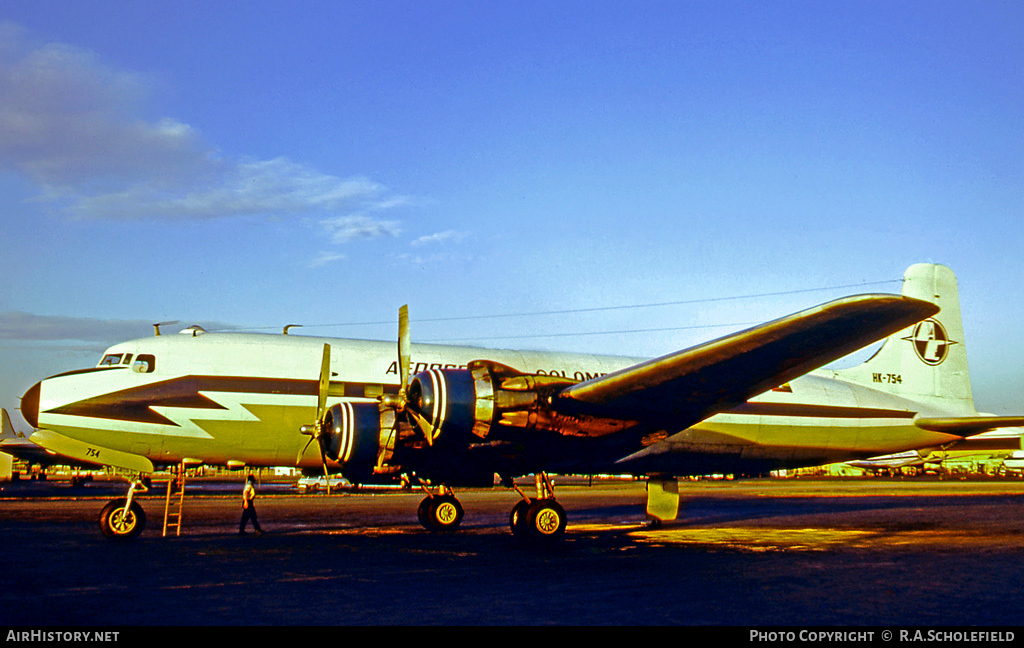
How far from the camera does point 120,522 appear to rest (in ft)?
54.3

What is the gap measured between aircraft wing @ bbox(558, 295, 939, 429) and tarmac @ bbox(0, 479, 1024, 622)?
269 cm

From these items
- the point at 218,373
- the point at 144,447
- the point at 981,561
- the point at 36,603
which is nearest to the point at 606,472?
the point at 981,561

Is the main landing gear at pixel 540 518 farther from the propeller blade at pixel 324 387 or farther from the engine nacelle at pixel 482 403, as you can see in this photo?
the propeller blade at pixel 324 387

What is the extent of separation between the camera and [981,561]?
42.9 ft

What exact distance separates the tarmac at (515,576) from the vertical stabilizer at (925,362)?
3.94 meters

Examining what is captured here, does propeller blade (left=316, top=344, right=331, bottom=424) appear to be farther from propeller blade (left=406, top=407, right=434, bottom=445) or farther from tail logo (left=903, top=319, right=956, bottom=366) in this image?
tail logo (left=903, top=319, right=956, bottom=366)

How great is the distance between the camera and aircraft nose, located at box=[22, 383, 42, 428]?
1617cm

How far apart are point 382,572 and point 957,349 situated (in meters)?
19.8

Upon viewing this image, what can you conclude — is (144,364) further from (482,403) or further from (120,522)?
(482,403)

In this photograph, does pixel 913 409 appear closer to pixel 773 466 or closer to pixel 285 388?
pixel 773 466

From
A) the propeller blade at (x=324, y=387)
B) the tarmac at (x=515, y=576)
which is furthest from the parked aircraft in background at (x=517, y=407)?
the tarmac at (x=515, y=576)

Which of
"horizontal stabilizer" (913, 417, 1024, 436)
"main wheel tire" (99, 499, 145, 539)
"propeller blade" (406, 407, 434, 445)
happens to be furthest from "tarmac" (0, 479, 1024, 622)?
"horizontal stabilizer" (913, 417, 1024, 436)

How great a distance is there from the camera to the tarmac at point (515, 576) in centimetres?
786

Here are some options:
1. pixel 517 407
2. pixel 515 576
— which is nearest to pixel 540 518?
pixel 517 407
